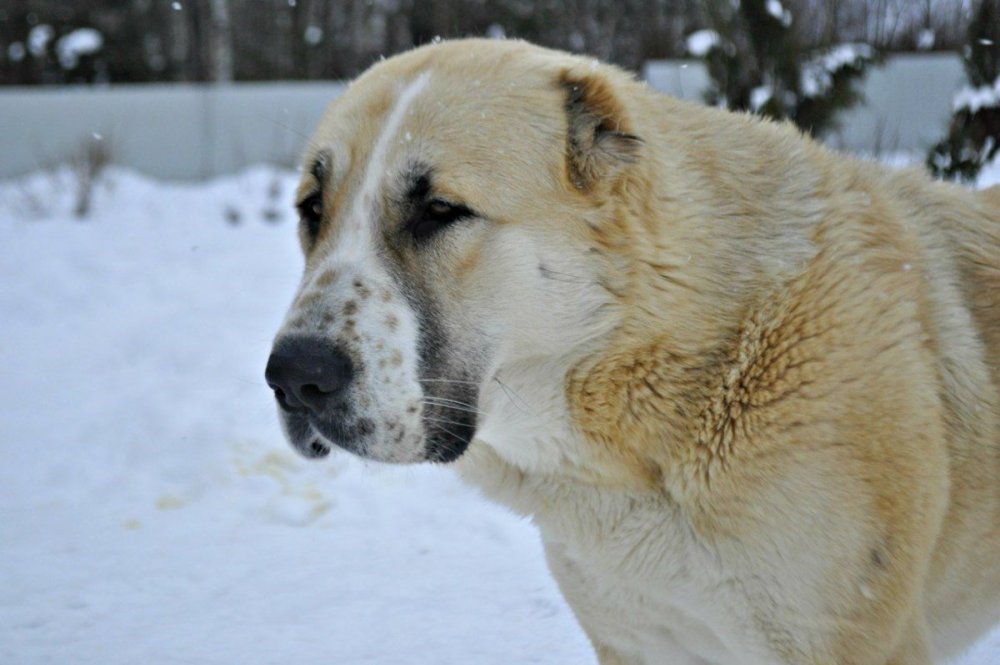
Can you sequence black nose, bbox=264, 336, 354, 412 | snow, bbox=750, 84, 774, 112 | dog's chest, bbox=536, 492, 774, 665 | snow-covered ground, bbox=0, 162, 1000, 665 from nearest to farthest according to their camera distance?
black nose, bbox=264, 336, 354, 412
dog's chest, bbox=536, 492, 774, 665
snow-covered ground, bbox=0, 162, 1000, 665
snow, bbox=750, 84, 774, 112

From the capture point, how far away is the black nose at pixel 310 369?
1969 mm

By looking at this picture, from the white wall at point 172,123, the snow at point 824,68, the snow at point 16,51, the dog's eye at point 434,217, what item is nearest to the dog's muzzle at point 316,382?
the dog's eye at point 434,217

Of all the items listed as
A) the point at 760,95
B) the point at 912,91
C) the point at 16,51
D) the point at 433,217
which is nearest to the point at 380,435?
the point at 433,217

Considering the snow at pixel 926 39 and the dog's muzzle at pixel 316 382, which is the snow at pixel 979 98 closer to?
the snow at pixel 926 39

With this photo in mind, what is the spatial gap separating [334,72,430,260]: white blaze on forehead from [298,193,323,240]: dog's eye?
183 millimetres

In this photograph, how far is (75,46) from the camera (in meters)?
17.1

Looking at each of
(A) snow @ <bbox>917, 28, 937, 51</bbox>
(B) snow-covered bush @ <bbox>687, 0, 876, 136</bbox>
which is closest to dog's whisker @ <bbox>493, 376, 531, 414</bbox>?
(B) snow-covered bush @ <bbox>687, 0, 876, 136</bbox>

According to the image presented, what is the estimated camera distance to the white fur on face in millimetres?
2010

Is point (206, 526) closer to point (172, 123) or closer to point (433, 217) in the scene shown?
point (433, 217)

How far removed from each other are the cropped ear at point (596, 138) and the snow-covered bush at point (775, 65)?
430cm

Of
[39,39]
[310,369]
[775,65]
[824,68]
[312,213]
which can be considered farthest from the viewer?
[39,39]

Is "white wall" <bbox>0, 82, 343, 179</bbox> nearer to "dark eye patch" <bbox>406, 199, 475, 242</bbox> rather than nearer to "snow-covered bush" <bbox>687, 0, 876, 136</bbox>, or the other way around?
"snow-covered bush" <bbox>687, 0, 876, 136</bbox>

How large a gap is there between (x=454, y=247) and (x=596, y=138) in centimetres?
41

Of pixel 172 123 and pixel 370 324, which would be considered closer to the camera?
pixel 370 324
